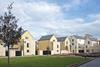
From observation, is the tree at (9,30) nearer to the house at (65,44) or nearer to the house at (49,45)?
the house at (49,45)

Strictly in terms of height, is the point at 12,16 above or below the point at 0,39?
above

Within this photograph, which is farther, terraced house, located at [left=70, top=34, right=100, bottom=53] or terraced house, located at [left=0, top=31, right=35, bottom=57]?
terraced house, located at [left=70, top=34, right=100, bottom=53]

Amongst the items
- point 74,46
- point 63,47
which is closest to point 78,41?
point 74,46

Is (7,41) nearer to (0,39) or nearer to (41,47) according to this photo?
(0,39)

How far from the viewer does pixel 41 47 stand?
398 ft

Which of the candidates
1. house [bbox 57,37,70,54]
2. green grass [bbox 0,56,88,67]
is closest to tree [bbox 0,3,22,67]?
green grass [bbox 0,56,88,67]

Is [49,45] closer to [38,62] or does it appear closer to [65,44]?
[65,44]

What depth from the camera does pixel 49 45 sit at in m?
117

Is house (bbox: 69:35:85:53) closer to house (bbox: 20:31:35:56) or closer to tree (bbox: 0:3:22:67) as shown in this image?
house (bbox: 20:31:35:56)

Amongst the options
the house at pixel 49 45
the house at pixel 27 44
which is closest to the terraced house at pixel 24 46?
the house at pixel 27 44

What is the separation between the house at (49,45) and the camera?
11654 centimetres

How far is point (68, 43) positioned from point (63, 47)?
3.75 m

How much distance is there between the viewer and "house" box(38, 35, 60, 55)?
11654cm

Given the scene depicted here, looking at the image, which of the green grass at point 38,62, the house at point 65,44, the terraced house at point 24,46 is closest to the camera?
the green grass at point 38,62
